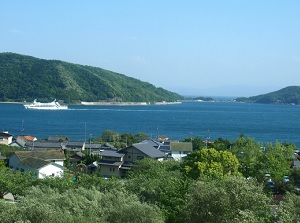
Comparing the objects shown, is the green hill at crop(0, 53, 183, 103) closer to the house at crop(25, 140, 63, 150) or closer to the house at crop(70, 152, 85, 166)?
the house at crop(25, 140, 63, 150)

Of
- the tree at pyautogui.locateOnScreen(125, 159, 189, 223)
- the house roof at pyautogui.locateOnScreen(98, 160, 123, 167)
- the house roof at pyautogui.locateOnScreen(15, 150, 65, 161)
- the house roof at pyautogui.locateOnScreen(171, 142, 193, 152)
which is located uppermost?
the tree at pyautogui.locateOnScreen(125, 159, 189, 223)

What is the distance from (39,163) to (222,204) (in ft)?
32.2

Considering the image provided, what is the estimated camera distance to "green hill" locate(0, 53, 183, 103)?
273 feet

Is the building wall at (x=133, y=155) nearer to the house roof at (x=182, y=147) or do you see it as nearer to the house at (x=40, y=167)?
the house at (x=40, y=167)

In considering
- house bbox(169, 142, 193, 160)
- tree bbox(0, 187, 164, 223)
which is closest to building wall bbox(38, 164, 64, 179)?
house bbox(169, 142, 193, 160)

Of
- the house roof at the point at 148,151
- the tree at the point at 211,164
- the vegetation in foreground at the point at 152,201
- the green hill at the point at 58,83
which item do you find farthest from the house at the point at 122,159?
the green hill at the point at 58,83

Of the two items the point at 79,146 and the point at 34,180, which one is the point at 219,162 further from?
the point at 79,146

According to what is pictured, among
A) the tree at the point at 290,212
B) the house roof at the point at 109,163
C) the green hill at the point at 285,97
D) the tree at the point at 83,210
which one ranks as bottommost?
the house roof at the point at 109,163

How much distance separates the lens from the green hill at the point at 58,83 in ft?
273

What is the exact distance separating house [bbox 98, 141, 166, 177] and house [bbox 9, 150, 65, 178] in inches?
60.9

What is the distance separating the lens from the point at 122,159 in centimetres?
1656

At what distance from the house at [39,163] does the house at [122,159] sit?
5.07 ft

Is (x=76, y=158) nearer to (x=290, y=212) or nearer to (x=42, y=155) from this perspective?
(x=42, y=155)

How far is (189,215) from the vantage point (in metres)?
6.46
